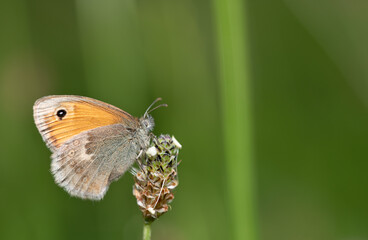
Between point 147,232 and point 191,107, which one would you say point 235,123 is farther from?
point 191,107

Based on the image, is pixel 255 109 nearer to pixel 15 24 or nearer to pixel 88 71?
pixel 88 71

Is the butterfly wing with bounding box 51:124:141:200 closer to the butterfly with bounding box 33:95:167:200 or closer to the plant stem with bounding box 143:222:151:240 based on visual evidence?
the butterfly with bounding box 33:95:167:200

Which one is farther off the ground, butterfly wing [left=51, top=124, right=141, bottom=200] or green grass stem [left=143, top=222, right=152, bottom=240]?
butterfly wing [left=51, top=124, right=141, bottom=200]

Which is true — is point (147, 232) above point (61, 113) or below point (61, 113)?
below

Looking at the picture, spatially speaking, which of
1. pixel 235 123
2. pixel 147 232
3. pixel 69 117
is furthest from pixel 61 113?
pixel 235 123

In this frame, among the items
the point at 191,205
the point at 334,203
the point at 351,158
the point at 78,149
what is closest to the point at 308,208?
the point at 334,203

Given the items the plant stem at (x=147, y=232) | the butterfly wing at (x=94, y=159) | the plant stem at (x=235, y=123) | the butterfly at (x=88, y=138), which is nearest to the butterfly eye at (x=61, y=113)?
the butterfly at (x=88, y=138)

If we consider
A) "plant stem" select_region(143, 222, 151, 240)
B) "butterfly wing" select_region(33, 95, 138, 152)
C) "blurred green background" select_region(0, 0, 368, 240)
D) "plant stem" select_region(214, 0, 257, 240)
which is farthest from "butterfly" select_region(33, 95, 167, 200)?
"plant stem" select_region(214, 0, 257, 240)
